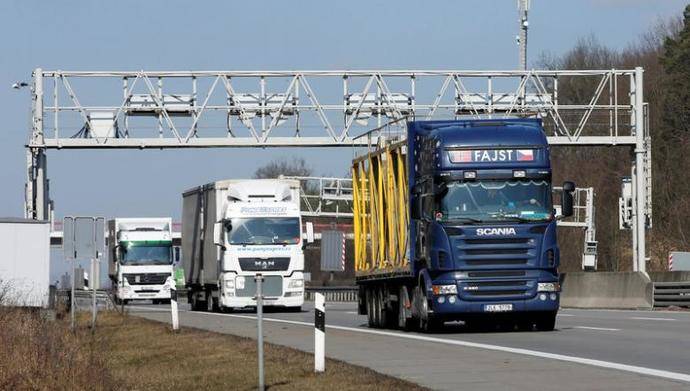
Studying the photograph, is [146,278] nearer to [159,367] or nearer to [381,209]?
[381,209]

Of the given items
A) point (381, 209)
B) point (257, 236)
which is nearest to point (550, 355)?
point (381, 209)

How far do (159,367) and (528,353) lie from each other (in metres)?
5.24

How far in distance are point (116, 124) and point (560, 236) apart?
42.0 metres

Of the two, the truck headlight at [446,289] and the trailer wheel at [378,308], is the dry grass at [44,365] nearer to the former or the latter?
the truck headlight at [446,289]

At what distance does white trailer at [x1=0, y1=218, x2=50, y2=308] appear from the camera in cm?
4259

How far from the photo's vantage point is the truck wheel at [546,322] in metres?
26.9

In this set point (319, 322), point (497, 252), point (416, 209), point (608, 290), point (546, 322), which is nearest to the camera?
point (319, 322)

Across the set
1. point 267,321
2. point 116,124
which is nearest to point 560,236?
point 116,124

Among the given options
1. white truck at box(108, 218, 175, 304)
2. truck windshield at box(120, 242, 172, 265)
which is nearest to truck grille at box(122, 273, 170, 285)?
white truck at box(108, 218, 175, 304)

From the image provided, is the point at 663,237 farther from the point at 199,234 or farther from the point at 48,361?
the point at 48,361

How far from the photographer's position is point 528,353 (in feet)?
69.2

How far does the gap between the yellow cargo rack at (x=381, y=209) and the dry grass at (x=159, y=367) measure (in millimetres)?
3628

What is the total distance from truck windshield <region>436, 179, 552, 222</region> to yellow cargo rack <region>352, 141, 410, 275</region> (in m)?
1.66

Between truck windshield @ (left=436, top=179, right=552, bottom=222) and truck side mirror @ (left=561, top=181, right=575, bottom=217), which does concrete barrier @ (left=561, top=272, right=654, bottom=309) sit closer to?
truck side mirror @ (left=561, top=181, right=575, bottom=217)
